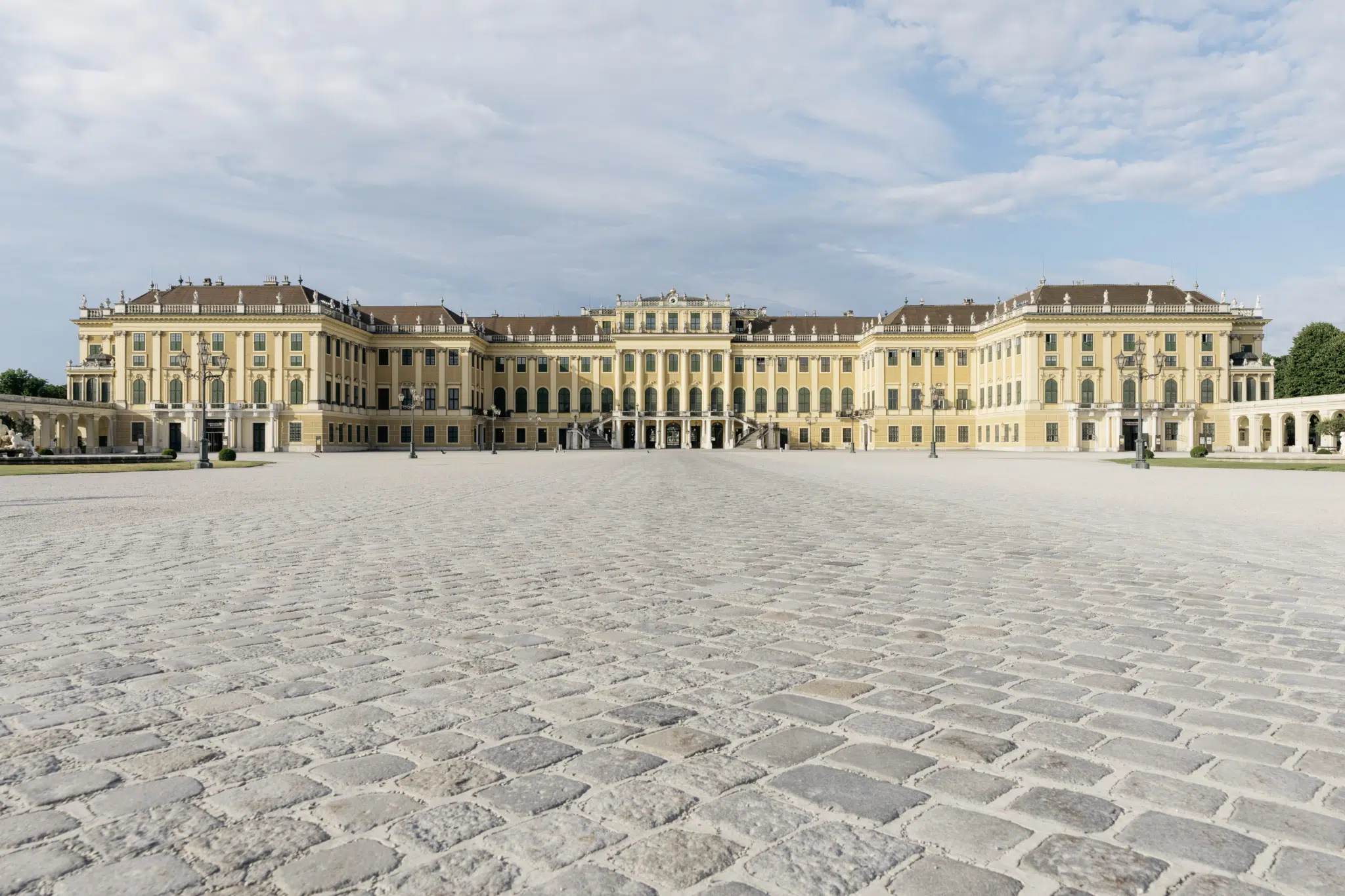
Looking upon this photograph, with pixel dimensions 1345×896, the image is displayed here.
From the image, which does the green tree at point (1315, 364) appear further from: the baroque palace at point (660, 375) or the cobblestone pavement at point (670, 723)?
the cobblestone pavement at point (670, 723)

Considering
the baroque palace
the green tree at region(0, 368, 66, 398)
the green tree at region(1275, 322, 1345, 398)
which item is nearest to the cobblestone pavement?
the baroque palace

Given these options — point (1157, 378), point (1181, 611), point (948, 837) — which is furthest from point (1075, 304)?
point (948, 837)

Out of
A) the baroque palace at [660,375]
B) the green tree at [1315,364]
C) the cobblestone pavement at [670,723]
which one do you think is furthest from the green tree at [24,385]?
the green tree at [1315,364]

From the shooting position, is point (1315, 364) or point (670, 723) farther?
point (1315, 364)

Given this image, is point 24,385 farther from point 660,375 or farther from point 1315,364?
point 1315,364

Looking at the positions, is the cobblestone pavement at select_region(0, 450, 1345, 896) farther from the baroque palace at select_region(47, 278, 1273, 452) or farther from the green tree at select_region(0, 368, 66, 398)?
the green tree at select_region(0, 368, 66, 398)

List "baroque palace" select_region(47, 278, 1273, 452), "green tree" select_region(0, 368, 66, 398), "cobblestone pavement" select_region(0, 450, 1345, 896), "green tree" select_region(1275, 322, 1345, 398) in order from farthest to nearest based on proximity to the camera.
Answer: "green tree" select_region(0, 368, 66, 398) < "green tree" select_region(1275, 322, 1345, 398) < "baroque palace" select_region(47, 278, 1273, 452) < "cobblestone pavement" select_region(0, 450, 1345, 896)

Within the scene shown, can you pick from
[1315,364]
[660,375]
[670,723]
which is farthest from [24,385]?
[1315,364]

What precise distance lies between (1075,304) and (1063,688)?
235ft

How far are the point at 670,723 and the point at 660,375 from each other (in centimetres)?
8144

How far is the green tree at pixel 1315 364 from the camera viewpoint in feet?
244

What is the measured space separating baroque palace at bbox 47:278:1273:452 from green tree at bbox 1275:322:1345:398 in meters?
3.06

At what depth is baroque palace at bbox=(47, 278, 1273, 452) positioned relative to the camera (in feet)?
221

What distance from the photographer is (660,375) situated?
84500 mm
